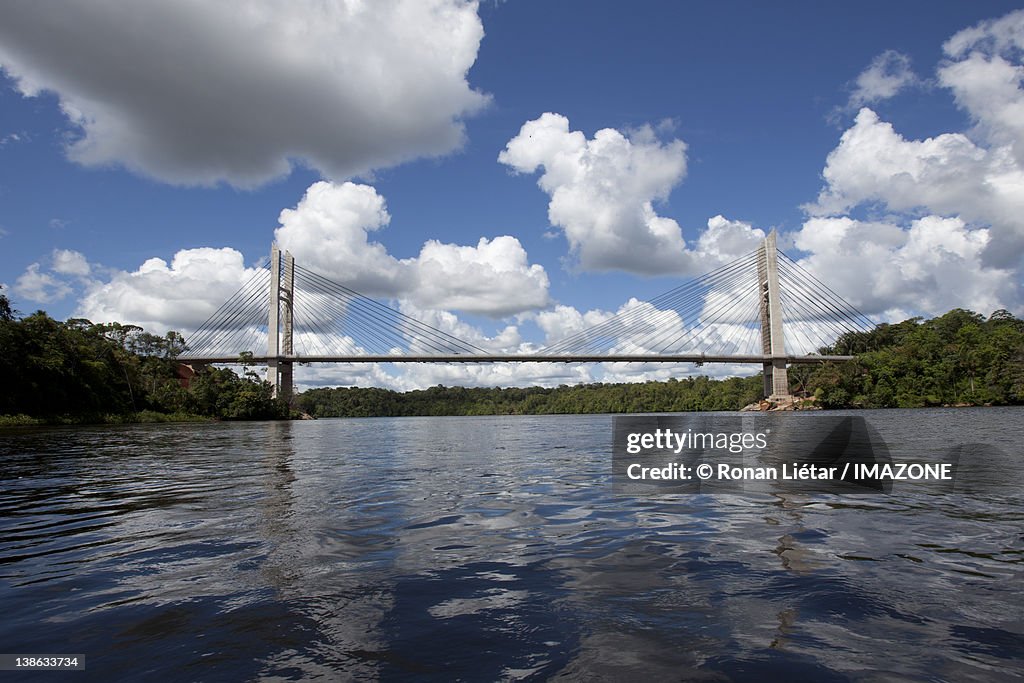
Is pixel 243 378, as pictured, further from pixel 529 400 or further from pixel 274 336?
pixel 529 400

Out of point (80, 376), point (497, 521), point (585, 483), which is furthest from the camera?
point (80, 376)

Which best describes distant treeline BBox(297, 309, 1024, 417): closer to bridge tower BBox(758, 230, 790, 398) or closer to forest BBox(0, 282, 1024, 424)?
forest BBox(0, 282, 1024, 424)

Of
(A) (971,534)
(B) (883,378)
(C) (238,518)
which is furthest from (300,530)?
(B) (883,378)

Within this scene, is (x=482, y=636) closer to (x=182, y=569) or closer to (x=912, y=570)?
(x=182, y=569)

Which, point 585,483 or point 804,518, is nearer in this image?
point 804,518

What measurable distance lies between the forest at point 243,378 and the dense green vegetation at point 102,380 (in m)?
0.09

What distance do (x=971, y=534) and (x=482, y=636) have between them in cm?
613

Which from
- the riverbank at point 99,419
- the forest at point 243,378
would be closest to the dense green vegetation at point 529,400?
the forest at point 243,378

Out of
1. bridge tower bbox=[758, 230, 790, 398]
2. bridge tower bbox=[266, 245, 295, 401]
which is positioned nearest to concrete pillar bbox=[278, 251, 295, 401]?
bridge tower bbox=[266, 245, 295, 401]

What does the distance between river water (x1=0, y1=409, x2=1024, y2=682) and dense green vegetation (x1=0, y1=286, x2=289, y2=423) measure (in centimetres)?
4153

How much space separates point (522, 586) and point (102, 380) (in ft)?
198

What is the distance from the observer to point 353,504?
31.3 feet

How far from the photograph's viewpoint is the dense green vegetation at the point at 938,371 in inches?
2852

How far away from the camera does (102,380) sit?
53.2 m
